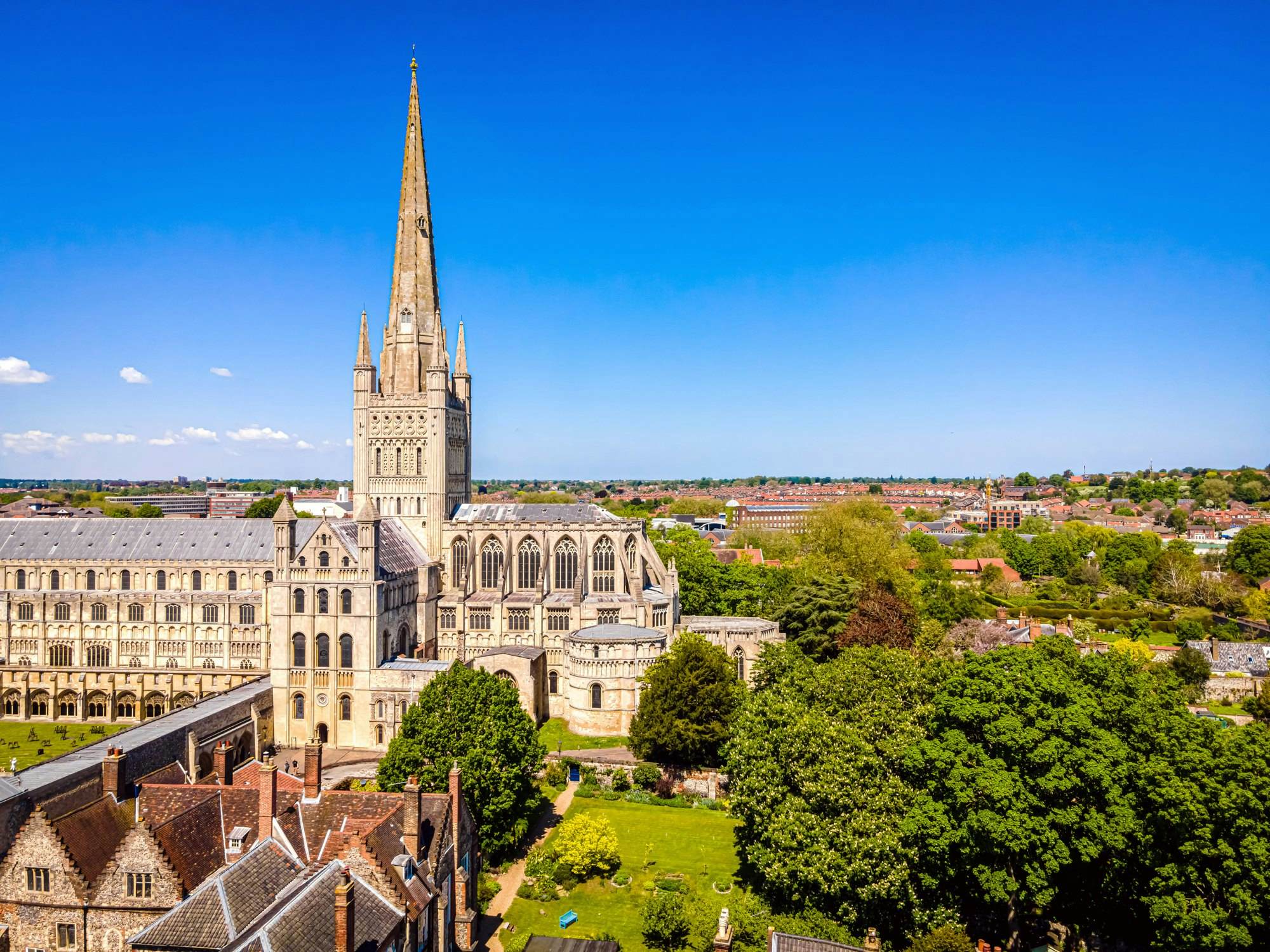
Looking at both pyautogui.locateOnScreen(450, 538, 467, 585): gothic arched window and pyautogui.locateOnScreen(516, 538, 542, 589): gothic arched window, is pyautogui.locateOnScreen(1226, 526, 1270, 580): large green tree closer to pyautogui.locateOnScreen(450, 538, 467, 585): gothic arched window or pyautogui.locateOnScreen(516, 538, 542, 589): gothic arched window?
pyautogui.locateOnScreen(516, 538, 542, 589): gothic arched window

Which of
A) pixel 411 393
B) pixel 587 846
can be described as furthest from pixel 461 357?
pixel 587 846

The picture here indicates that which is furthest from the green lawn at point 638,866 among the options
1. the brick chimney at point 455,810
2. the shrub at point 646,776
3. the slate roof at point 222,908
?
the slate roof at point 222,908

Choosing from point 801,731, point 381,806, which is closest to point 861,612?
point 801,731

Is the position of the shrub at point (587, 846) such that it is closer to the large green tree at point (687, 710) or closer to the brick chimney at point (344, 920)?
the large green tree at point (687, 710)

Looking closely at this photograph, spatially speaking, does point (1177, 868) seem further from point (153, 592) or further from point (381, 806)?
point (153, 592)

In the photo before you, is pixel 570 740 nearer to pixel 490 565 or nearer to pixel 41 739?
pixel 490 565

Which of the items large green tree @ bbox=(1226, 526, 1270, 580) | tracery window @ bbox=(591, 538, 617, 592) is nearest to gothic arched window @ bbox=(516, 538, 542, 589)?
tracery window @ bbox=(591, 538, 617, 592)

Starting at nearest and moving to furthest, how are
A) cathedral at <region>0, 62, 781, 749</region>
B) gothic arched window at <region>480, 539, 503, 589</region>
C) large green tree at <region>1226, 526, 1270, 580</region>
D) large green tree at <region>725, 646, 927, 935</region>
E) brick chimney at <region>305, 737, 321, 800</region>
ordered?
brick chimney at <region>305, 737, 321, 800</region> < large green tree at <region>725, 646, 927, 935</region> < cathedral at <region>0, 62, 781, 749</region> < gothic arched window at <region>480, 539, 503, 589</region> < large green tree at <region>1226, 526, 1270, 580</region>
